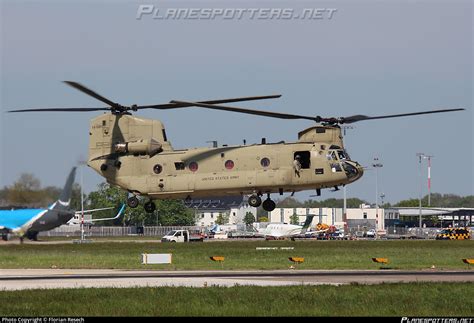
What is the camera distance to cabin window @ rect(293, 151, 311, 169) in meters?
58.0

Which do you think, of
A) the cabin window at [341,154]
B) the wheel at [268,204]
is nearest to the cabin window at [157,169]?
the wheel at [268,204]

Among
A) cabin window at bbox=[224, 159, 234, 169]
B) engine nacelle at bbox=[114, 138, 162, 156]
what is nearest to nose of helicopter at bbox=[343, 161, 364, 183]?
cabin window at bbox=[224, 159, 234, 169]

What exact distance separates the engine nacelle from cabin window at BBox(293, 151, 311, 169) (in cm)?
859

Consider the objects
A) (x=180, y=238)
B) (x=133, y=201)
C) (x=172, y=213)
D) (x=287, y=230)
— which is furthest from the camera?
(x=172, y=213)

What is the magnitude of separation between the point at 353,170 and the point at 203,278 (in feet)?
49.4

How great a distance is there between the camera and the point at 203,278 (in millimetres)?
46438

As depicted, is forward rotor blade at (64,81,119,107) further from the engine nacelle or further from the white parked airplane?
the white parked airplane

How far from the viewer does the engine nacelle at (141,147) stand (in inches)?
2375

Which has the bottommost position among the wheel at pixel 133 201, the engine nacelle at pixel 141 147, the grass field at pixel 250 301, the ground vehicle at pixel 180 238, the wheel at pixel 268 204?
the grass field at pixel 250 301

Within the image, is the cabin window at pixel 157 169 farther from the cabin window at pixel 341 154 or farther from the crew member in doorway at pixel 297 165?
the cabin window at pixel 341 154

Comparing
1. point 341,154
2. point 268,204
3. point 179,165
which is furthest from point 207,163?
point 341,154

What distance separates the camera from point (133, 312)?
3180cm

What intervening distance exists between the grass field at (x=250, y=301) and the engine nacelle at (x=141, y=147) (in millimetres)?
22228

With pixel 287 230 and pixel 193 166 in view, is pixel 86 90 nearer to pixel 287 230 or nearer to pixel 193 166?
pixel 193 166
